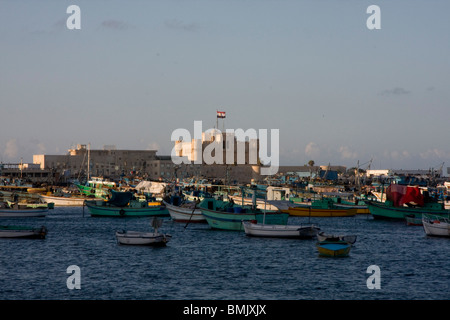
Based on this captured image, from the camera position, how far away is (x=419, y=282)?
128ft

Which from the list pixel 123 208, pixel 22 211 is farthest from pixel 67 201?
pixel 123 208

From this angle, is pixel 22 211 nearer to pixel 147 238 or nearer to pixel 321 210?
pixel 321 210

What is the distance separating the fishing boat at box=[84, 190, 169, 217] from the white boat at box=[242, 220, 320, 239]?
33.8m

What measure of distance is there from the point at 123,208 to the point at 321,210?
87.9 feet

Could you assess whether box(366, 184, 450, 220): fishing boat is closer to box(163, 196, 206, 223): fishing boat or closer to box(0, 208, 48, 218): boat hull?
box(163, 196, 206, 223): fishing boat

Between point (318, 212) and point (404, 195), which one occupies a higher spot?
point (404, 195)

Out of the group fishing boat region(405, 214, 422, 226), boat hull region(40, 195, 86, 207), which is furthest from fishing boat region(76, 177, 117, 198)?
fishing boat region(405, 214, 422, 226)

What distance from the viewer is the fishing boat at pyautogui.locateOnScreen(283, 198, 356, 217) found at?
94.3 m

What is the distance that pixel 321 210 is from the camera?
9631cm

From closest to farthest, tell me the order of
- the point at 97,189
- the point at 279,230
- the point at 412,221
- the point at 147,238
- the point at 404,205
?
the point at 147,238 → the point at 279,230 → the point at 412,221 → the point at 404,205 → the point at 97,189

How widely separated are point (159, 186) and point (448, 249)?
89478mm

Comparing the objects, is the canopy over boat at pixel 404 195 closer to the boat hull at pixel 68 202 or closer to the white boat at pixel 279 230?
the white boat at pixel 279 230

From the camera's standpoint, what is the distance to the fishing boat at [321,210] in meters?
94.3
